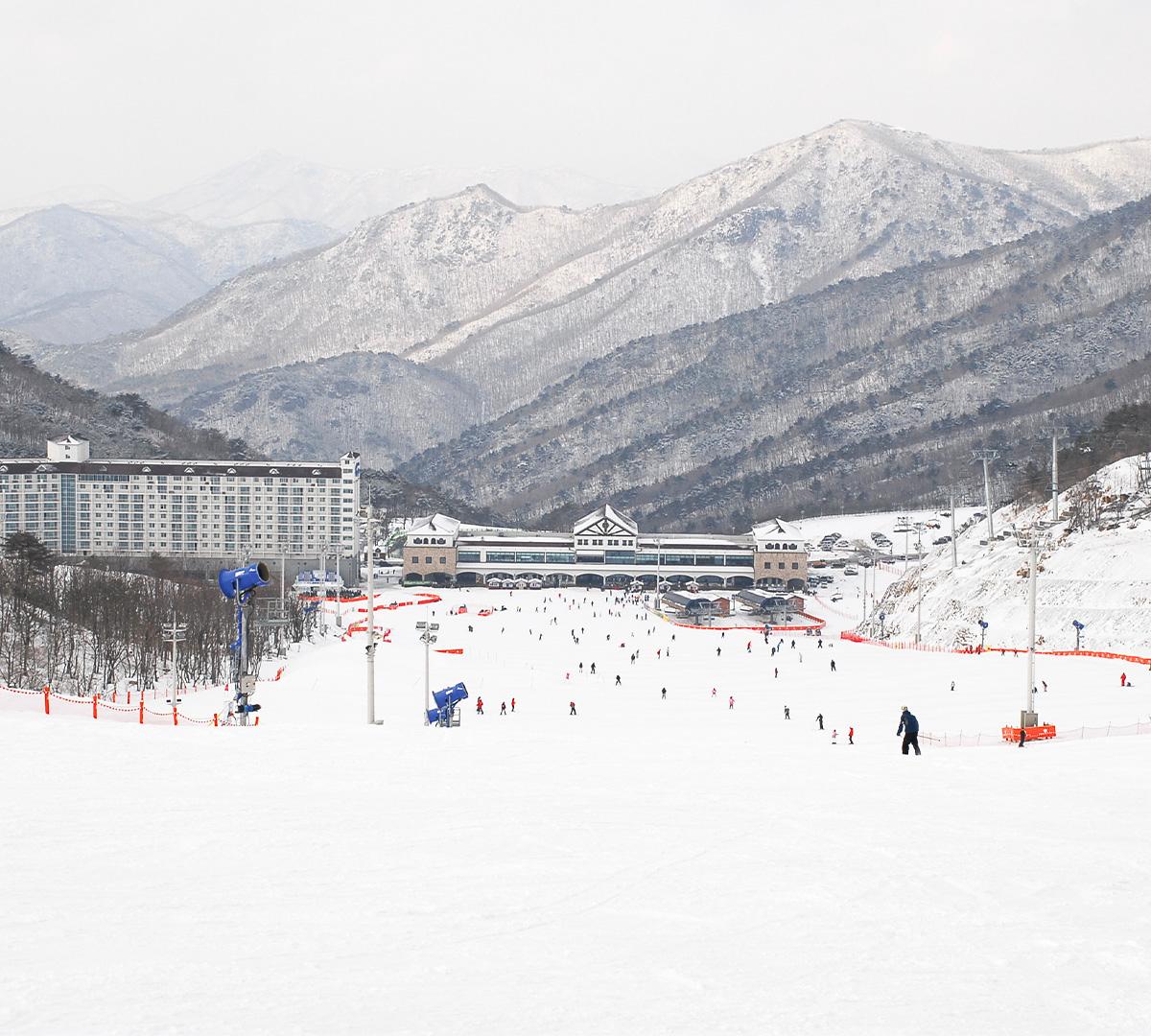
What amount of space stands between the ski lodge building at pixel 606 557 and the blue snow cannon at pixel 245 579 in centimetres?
11747

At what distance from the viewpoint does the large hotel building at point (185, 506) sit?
146625 millimetres

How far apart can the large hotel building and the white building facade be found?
4.6 inches

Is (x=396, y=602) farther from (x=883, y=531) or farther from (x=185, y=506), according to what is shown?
(x=883, y=531)

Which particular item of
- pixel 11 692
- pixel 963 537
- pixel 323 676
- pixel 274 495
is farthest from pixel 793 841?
pixel 274 495

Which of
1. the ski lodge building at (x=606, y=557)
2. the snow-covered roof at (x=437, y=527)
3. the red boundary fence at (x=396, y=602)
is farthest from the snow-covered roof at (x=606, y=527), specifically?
the red boundary fence at (x=396, y=602)

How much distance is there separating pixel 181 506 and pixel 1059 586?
350 feet

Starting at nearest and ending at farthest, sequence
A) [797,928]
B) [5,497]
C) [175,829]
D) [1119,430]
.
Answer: [797,928], [175,829], [1119,430], [5,497]

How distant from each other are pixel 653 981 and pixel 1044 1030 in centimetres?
381

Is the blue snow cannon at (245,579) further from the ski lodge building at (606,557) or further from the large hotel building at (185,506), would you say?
the ski lodge building at (606,557)

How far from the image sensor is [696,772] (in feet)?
85.1

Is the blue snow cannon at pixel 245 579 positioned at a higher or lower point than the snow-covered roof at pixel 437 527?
lower

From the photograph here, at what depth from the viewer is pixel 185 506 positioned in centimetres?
15162

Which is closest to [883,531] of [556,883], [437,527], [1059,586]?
[437,527]

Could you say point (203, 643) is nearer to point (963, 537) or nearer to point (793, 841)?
point (793, 841)
